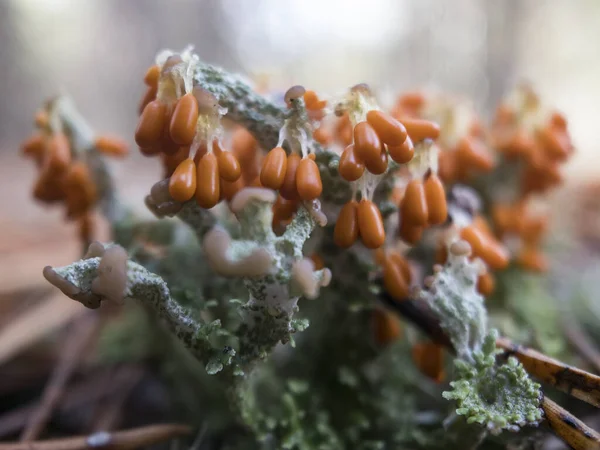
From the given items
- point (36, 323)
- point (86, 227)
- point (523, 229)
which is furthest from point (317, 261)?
point (36, 323)

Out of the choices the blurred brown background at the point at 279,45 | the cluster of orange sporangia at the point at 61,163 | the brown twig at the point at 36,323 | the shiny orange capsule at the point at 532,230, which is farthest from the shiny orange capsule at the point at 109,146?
the blurred brown background at the point at 279,45

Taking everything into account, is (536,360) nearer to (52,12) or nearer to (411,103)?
(411,103)

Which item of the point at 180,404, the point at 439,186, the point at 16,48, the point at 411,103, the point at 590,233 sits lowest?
the point at 180,404

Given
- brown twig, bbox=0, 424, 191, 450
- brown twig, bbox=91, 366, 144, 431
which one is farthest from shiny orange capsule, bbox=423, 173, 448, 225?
brown twig, bbox=91, 366, 144, 431

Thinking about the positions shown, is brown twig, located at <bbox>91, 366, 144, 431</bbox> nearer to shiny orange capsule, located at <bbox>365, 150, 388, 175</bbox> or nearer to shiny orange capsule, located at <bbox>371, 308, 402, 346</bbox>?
shiny orange capsule, located at <bbox>371, 308, 402, 346</bbox>

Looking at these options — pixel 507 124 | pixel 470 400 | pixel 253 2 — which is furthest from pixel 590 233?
pixel 253 2

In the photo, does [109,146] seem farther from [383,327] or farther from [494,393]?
[494,393]
